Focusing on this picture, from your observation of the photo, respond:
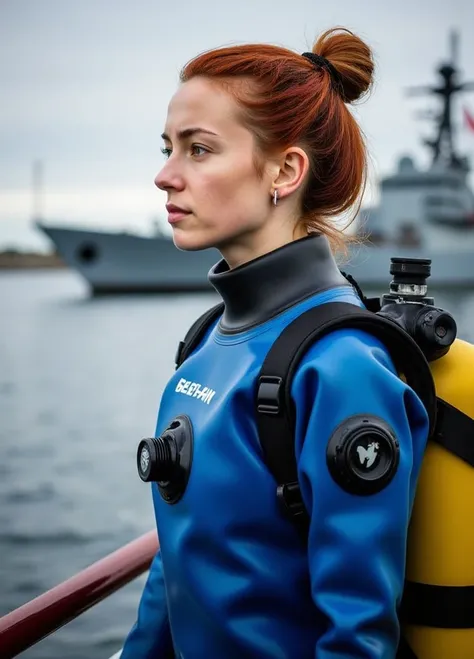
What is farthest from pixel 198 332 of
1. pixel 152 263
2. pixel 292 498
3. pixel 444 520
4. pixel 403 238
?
pixel 152 263

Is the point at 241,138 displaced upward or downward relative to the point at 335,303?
Answer: upward

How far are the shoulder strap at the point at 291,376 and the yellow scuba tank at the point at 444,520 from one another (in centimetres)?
4

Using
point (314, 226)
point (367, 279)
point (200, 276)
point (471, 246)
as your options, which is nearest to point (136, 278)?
point (200, 276)

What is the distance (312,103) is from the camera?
147 centimetres

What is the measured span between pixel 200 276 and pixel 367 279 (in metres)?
10.0

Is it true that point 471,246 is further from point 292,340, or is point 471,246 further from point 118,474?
point 292,340

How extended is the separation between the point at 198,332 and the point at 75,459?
14577 millimetres

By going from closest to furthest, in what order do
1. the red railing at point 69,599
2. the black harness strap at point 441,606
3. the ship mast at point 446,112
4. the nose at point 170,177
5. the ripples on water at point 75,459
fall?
the black harness strap at point 441,606 < the nose at point 170,177 < the red railing at point 69,599 < the ripples on water at point 75,459 < the ship mast at point 446,112

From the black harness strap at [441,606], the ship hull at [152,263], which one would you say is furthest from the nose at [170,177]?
the ship hull at [152,263]

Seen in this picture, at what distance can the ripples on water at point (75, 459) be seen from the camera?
9062 millimetres

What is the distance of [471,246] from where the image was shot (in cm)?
4828

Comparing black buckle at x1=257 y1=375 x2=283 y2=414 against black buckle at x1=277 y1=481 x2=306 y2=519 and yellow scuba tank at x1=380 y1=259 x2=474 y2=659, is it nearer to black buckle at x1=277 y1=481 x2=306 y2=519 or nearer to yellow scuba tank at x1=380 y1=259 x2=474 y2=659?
black buckle at x1=277 y1=481 x2=306 y2=519

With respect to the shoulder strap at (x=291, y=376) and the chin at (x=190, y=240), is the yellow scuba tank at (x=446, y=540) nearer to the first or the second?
the shoulder strap at (x=291, y=376)

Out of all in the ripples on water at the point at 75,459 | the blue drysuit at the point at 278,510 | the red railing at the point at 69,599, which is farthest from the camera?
the ripples on water at the point at 75,459
